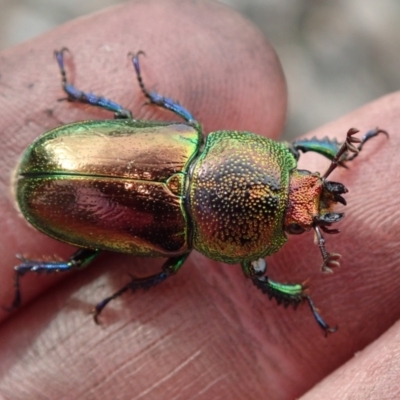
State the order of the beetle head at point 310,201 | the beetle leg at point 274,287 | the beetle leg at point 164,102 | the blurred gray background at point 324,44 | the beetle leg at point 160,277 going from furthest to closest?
the blurred gray background at point 324,44 < the beetle leg at point 164,102 < the beetle leg at point 160,277 < the beetle leg at point 274,287 < the beetle head at point 310,201

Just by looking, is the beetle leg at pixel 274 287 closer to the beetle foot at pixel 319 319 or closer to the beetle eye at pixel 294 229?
the beetle foot at pixel 319 319

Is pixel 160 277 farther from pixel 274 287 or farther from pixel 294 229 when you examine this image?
pixel 294 229

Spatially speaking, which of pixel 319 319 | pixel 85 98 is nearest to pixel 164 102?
pixel 85 98

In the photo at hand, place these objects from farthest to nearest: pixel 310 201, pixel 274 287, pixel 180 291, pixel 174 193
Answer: pixel 180 291, pixel 274 287, pixel 174 193, pixel 310 201

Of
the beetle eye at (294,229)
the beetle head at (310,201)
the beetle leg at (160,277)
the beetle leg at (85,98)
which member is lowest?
→ the beetle leg at (160,277)

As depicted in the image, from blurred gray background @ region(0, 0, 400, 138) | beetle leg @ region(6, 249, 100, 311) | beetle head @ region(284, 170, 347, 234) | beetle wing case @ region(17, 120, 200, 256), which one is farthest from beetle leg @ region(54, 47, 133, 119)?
blurred gray background @ region(0, 0, 400, 138)

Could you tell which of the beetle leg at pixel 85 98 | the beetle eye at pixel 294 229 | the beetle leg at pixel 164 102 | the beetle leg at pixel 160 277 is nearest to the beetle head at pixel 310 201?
the beetle eye at pixel 294 229
